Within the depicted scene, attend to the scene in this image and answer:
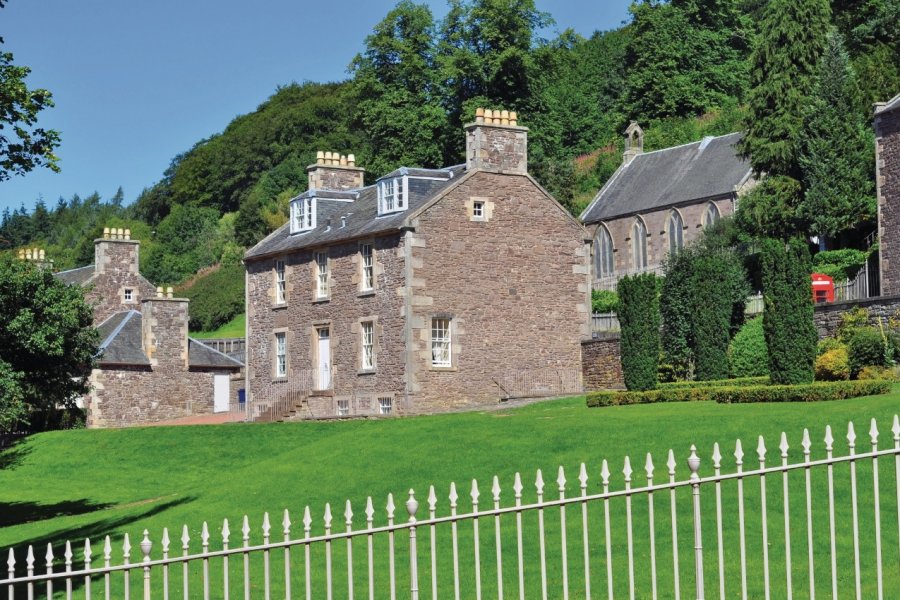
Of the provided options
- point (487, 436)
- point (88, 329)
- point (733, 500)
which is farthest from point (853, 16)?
point (733, 500)

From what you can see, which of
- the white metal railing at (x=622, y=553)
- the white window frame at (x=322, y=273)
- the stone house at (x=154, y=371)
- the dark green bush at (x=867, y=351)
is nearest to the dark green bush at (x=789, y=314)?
the dark green bush at (x=867, y=351)

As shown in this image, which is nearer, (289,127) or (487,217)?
(487,217)

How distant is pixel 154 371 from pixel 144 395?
105cm

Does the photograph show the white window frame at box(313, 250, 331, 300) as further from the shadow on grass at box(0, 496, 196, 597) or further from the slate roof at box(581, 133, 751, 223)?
the slate roof at box(581, 133, 751, 223)

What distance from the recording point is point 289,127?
118375 millimetres

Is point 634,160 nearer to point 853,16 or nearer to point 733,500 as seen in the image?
point 853,16

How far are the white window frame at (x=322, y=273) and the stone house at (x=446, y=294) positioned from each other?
1.9 inches

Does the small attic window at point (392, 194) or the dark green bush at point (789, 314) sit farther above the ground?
the small attic window at point (392, 194)

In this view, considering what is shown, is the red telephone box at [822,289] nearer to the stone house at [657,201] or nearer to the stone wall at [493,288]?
the stone wall at [493,288]

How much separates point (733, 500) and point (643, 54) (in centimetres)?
6866

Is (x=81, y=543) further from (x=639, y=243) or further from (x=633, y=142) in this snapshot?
(x=633, y=142)

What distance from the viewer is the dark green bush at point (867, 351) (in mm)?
37844

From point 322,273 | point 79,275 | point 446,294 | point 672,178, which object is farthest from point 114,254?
point 672,178

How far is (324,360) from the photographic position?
5106 cm
